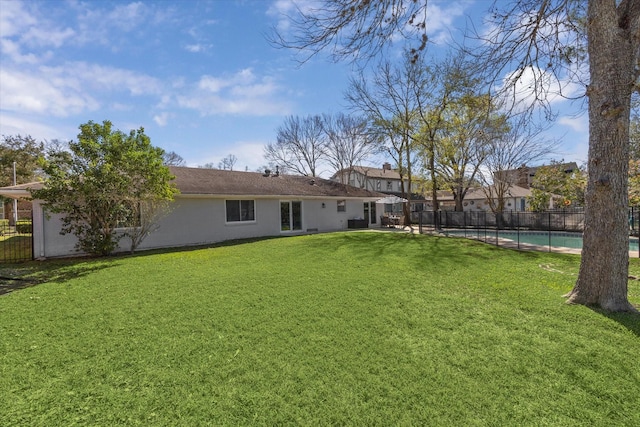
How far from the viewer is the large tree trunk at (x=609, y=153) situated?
15.0 ft

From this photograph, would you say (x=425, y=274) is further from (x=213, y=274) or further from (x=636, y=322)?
(x=213, y=274)

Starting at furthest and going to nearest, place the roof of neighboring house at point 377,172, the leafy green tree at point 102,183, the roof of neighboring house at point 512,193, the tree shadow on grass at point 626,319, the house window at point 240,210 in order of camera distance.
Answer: the roof of neighboring house at point 377,172
the roof of neighboring house at point 512,193
the house window at point 240,210
the leafy green tree at point 102,183
the tree shadow on grass at point 626,319

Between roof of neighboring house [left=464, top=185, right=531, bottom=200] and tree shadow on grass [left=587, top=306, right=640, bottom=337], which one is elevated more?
roof of neighboring house [left=464, top=185, right=531, bottom=200]

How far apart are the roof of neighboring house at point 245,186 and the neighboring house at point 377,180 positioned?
17.1 m

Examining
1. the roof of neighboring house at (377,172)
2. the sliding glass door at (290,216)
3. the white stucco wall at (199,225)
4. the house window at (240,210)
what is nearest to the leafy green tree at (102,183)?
the white stucco wall at (199,225)

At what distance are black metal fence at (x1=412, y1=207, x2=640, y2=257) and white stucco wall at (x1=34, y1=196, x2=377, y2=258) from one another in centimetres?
714

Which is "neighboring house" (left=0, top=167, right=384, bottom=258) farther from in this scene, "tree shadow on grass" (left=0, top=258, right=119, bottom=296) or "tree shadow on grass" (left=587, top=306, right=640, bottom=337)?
"tree shadow on grass" (left=587, top=306, right=640, bottom=337)

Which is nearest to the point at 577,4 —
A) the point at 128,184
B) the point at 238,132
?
Result: the point at 128,184

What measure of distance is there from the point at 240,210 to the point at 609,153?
1411 centimetres

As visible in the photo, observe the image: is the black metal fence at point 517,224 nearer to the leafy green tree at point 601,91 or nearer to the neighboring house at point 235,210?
the neighboring house at point 235,210

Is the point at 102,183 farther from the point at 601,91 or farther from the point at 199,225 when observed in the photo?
the point at 601,91

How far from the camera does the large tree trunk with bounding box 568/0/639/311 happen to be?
15.0ft

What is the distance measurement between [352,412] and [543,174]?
1073 inches

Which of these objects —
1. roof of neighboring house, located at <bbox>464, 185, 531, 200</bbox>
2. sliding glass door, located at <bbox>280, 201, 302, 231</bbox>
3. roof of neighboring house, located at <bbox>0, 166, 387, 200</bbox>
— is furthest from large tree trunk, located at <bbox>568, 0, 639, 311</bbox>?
roof of neighboring house, located at <bbox>464, 185, 531, 200</bbox>
